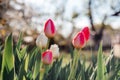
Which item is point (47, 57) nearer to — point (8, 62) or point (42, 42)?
point (8, 62)

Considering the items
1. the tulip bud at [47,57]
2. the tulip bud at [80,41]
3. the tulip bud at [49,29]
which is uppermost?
the tulip bud at [49,29]

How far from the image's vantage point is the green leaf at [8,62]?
4.39 ft

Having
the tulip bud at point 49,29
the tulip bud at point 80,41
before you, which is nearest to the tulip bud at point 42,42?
the tulip bud at point 49,29

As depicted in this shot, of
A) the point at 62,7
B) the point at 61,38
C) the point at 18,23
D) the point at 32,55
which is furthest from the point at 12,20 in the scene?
the point at 61,38

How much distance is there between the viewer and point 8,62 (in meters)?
1.36

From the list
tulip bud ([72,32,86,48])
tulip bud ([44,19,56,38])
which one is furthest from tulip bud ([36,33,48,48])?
tulip bud ([72,32,86,48])

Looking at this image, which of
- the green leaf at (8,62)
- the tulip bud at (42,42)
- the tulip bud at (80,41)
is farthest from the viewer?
the tulip bud at (42,42)

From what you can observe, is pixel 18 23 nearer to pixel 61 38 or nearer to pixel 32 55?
pixel 32 55

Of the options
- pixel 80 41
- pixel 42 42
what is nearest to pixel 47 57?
pixel 80 41

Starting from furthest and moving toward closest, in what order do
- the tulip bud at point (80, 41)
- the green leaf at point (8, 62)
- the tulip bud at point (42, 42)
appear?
1. the tulip bud at point (42, 42)
2. the tulip bud at point (80, 41)
3. the green leaf at point (8, 62)

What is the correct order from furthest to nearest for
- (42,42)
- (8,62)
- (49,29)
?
(42,42) → (49,29) → (8,62)

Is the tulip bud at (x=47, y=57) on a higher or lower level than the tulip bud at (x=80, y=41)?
lower

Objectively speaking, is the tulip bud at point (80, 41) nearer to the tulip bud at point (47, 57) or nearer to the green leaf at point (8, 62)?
the tulip bud at point (47, 57)

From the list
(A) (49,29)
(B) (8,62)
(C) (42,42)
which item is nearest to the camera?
(B) (8,62)
